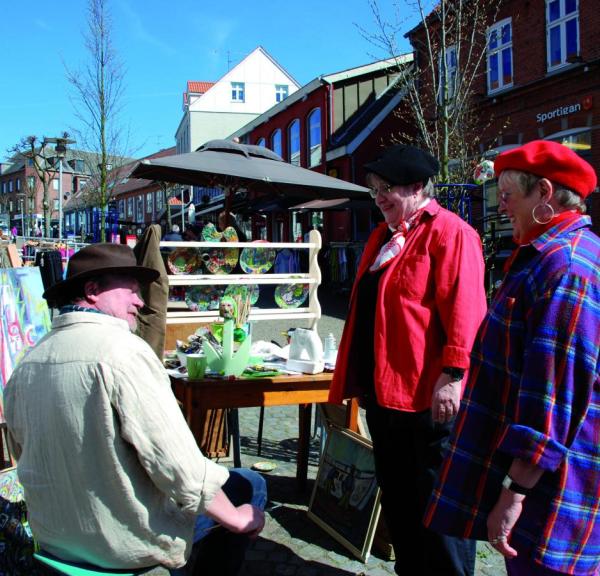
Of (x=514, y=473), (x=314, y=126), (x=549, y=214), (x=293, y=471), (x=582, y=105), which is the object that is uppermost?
(x=314, y=126)

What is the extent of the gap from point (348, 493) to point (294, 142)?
76.5 feet

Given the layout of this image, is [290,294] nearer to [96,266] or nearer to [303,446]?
[303,446]

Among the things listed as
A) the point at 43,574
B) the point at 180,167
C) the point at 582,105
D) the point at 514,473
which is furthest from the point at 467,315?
the point at 582,105

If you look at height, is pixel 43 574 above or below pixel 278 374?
below

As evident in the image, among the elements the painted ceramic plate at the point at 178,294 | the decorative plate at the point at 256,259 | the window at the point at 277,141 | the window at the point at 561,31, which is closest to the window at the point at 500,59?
the window at the point at 561,31

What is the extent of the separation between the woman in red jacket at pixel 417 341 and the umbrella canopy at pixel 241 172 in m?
3.67

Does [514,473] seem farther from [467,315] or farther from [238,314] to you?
[238,314]

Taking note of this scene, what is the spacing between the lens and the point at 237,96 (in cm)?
4191

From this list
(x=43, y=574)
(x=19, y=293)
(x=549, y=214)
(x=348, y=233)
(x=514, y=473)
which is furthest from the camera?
(x=348, y=233)

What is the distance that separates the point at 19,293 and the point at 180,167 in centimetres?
222

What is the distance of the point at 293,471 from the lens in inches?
172

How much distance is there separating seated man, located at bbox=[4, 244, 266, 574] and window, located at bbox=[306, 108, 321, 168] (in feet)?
71.8

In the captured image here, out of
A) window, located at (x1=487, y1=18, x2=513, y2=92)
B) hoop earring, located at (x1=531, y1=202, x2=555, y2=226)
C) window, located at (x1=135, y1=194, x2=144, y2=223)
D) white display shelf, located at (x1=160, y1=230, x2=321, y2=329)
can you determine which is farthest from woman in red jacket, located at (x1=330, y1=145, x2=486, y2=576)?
window, located at (x1=135, y1=194, x2=144, y2=223)

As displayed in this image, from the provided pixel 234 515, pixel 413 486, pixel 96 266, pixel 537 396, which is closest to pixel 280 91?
pixel 413 486
